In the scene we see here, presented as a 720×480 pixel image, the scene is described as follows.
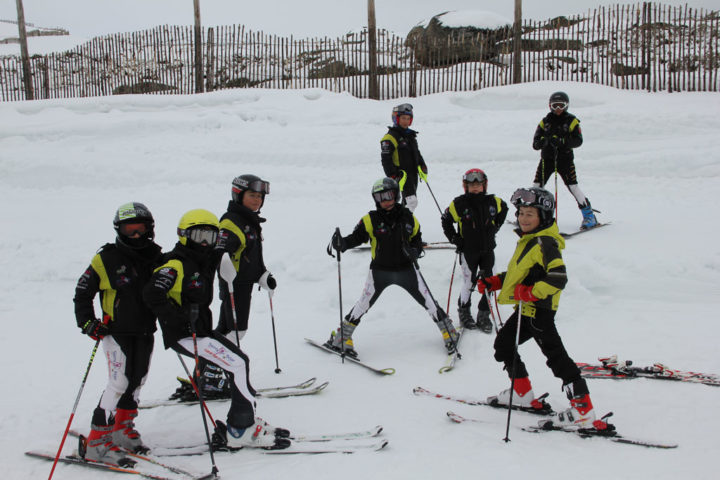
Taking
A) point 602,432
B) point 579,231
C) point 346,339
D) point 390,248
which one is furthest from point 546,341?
point 579,231

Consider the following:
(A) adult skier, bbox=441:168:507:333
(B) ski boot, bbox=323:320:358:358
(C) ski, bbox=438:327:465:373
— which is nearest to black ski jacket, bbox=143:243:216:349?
(B) ski boot, bbox=323:320:358:358

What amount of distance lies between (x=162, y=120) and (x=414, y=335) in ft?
35.0

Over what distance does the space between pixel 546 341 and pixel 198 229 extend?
2.80 m

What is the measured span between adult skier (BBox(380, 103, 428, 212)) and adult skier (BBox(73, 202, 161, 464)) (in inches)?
160

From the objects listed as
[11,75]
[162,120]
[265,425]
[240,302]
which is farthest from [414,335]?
[11,75]

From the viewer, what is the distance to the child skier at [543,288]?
4055 mm

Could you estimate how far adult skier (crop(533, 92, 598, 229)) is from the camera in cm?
802

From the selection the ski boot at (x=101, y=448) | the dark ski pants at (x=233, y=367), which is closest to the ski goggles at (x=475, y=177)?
→ the dark ski pants at (x=233, y=367)

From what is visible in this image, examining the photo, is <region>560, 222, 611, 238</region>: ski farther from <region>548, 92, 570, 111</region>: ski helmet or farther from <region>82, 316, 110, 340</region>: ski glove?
<region>82, 316, 110, 340</region>: ski glove

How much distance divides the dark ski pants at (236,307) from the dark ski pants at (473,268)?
2.60m

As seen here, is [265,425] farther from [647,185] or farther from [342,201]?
[647,185]

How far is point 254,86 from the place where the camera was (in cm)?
1786

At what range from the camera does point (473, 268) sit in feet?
21.0

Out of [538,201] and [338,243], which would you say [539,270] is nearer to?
[538,201]
